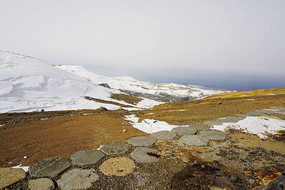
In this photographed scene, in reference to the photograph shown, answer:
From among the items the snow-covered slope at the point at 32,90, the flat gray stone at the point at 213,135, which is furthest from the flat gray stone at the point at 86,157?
the snow-covered slope at the point at 32,90

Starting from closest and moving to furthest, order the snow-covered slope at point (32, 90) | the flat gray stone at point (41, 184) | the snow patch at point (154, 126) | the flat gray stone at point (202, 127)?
the flat gray stone at point (41, 184), the flat gray stone at point (202, 127), the snow patch at point (154, 126), the snow-covered slope at point (32, 90)

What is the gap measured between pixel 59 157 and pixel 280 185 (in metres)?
6.05

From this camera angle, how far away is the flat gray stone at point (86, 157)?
4.90 metres

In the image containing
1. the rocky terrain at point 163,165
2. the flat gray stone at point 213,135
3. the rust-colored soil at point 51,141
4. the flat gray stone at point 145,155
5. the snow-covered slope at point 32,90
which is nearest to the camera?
the rocky terrain at point 163,165

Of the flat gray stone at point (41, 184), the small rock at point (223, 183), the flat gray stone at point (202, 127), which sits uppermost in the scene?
the small rock at point (223, 183)

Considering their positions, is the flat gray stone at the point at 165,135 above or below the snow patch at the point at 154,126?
above

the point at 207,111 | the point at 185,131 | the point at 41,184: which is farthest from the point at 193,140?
the point at 207,111

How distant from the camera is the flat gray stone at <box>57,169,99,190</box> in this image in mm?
3791

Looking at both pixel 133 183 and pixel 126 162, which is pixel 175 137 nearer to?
pixel 126 162

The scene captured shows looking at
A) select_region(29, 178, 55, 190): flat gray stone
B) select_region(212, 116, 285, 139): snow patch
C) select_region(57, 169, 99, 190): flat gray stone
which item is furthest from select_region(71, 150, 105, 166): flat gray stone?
select_region(212, 116, 285, 139): snow patch

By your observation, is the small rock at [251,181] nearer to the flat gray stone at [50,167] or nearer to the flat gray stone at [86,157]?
the flat gray stone at [86,157]

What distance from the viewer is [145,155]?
530cm

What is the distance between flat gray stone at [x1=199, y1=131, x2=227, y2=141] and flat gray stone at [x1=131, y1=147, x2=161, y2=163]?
107 inches

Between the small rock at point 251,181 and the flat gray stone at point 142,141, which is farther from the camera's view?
the flat gray stone at point 142,141
